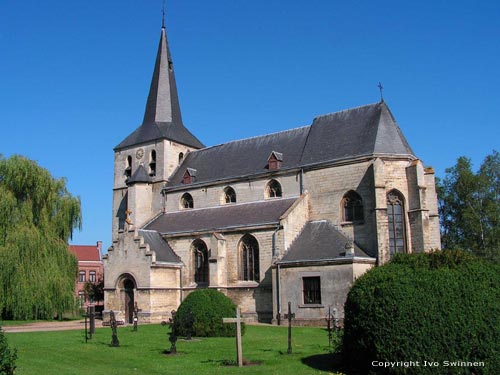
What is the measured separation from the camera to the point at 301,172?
105ft

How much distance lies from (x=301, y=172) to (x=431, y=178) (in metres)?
7.64

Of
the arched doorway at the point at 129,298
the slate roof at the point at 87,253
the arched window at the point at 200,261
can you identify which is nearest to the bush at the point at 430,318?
the arched window at the point at 200,261

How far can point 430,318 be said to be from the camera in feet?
35.0

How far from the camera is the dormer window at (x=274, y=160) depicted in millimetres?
33312

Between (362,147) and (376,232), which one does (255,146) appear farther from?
(376,232)

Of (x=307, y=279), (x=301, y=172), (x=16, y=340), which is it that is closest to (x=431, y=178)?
(x=301, y=172)

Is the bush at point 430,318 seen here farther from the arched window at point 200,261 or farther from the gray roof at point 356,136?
the arched window at point 200,261

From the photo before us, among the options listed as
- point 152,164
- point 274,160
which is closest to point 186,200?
point 152,164

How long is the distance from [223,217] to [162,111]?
1343cm

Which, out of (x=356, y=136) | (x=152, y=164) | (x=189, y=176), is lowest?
(x=189, y=176)

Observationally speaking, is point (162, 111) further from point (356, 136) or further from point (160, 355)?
point (160, 355)

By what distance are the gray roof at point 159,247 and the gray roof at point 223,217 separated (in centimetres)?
74

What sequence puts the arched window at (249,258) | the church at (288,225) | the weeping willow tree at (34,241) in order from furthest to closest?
the arched window at (249,258) → the weeping willow tree at (34,241) → the church at (288,225)

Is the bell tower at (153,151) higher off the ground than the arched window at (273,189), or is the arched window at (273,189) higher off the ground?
the bell tower at (153,151)
